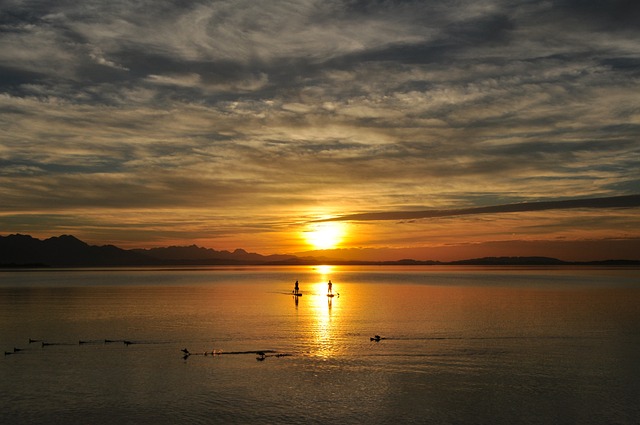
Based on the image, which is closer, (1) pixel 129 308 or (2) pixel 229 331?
(2) pixel 229 331

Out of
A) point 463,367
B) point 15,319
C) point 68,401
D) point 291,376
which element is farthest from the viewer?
point 15,319

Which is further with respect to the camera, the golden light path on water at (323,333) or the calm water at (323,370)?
the golden light path on water at (323,333)

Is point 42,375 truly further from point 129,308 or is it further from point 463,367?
point 129,308

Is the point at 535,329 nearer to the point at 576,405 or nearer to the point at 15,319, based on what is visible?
the point at 576,405

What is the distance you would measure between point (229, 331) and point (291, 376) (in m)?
20.3

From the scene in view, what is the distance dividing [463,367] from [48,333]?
1504 inches

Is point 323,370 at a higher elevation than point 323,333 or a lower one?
lower

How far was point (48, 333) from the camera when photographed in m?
51.2

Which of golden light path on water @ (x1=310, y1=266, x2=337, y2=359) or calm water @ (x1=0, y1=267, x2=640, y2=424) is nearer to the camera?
calm water @ (x1=0, y1=267, x2=640, y2=424)

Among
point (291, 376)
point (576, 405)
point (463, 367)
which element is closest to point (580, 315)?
point (463, 367)

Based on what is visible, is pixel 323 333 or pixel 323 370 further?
pixel 323 333

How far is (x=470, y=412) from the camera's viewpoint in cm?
2677

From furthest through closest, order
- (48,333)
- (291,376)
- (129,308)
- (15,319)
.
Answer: (129,308) → (15,319) → (48,333) → (291,376)

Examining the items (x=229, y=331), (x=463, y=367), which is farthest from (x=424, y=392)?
(x=229, y=331)
